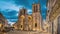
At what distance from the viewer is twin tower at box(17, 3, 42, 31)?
14.8 m

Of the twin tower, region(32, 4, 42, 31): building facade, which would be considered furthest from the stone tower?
region(32, 4, 42, 31): building facade

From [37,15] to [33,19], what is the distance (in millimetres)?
468

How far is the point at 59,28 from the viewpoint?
9.42m

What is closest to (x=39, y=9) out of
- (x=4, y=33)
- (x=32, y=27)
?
(x=32, y=27)

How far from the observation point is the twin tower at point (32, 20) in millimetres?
14797

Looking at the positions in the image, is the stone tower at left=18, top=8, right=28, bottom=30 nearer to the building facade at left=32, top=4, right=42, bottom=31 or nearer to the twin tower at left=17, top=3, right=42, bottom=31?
the twin tower at left=17, top=3, right=42, bottom=31

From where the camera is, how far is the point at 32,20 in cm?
1520

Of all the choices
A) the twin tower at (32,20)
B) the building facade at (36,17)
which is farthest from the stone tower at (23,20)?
the building facade at (36,17)

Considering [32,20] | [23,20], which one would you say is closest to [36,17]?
[32,20]

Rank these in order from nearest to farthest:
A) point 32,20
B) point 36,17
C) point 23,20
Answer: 1. point 32,20
2. point 36,17
3. point 23,20

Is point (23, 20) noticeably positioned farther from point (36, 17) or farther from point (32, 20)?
point (36, 17)

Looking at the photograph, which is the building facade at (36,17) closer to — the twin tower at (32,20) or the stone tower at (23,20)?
the twin tower at (32,20)

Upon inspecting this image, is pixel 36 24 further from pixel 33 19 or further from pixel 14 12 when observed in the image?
pixel 14 12

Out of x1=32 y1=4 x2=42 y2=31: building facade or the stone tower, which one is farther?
the stone tower
